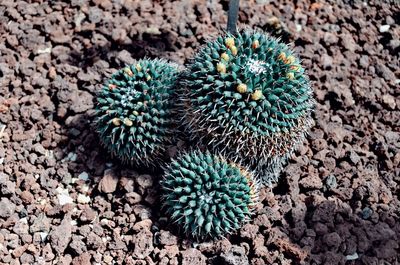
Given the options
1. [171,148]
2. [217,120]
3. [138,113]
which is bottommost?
[171,148]

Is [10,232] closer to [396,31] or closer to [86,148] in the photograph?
[86,148]

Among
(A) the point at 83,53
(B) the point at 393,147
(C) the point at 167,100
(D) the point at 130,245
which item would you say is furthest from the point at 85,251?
(B) the point at 393,147

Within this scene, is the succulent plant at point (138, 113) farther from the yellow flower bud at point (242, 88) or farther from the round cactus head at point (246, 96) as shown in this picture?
the yellow flower bud at point (242, 88)

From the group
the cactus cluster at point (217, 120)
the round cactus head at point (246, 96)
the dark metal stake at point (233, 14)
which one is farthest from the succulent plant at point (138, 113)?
the dark metal stake at point (233, 14)

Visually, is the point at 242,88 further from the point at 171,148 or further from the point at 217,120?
the point at 171,148

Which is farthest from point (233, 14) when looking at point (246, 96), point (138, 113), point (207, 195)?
point (207, 195)

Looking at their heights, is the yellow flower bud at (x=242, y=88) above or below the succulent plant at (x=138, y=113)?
above

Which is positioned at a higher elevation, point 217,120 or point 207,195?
point 217,120
